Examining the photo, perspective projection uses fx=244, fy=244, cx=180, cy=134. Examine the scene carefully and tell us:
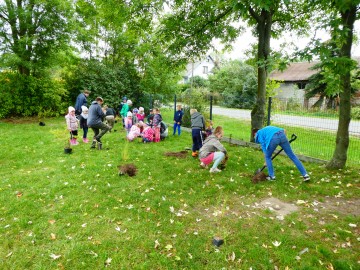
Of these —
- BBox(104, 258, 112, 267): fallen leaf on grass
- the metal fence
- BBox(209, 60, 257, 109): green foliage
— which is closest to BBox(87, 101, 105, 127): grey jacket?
BBox(104, 258, 112, 267): fallen leaf on grass

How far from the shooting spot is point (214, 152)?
660 centimetres

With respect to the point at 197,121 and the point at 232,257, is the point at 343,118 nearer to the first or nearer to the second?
the point at 197,121

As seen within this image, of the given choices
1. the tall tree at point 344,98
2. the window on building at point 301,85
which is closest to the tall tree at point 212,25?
the tall tree at point 344,98

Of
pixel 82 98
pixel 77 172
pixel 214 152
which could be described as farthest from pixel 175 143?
pixel 82 98

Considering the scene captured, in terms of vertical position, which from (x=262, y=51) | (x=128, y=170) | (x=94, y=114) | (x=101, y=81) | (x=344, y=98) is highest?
(x=262, y=51)

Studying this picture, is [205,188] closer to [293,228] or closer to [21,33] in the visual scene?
[293,228]

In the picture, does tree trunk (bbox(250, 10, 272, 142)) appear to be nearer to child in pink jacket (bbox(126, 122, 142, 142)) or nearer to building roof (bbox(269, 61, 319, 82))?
child in pink jacket (bbox(126, 122, 142, 142))

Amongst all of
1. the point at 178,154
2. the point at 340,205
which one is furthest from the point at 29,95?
the point at 340,205

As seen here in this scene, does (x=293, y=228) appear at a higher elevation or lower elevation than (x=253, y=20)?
lower

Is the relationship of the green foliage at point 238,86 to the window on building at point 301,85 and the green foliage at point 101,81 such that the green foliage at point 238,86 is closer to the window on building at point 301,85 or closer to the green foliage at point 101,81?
the window on building at point 301,85

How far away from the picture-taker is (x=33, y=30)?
14875 mm

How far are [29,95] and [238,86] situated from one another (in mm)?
23493

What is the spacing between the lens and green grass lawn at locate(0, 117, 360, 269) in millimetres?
3375

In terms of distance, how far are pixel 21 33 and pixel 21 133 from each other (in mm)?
7478
